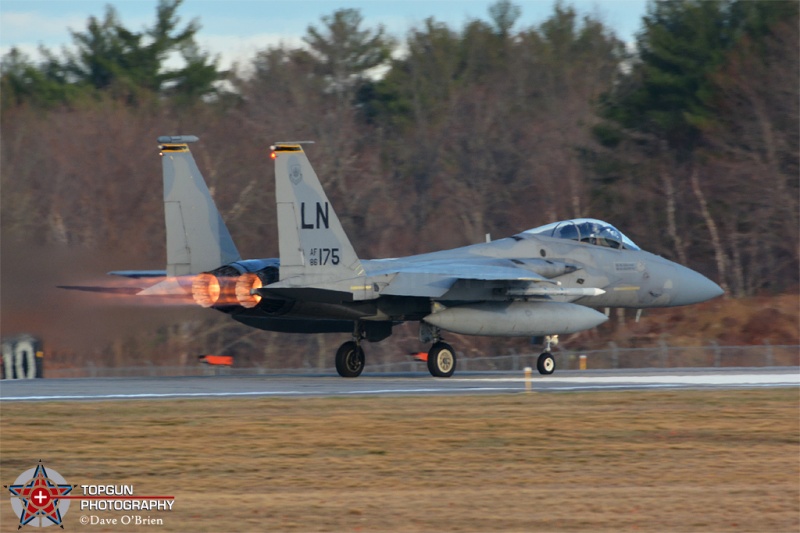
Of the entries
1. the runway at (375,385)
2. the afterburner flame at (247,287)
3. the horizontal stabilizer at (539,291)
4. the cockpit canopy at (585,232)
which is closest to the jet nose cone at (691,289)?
the cockpit canopy at (585,232)

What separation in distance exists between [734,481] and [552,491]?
6.10 ft

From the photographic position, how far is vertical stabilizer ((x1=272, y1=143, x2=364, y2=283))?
18688 millimetres

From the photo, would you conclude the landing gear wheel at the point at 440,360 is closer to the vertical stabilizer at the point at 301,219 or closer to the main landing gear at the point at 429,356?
the main landing gear at the point at 429,356

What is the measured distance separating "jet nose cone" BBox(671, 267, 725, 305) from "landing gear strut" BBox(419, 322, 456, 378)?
5.40 m

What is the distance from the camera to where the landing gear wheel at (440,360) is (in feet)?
68.8

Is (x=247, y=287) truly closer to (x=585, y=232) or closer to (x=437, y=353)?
(x=437, y=353)

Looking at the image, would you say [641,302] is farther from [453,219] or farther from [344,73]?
[344,73]

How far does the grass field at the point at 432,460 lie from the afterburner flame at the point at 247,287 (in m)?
3.23

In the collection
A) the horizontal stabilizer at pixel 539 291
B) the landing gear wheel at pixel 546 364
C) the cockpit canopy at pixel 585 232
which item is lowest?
the landing gear wheel at pixel 546 364

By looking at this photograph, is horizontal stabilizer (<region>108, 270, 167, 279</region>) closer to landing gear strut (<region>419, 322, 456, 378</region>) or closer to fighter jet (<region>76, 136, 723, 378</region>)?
fighter jet (<region>76, 136, 723, 378</region>)

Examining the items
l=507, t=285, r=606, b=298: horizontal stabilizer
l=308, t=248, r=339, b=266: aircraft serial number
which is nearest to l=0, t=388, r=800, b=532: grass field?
l=308, t=248, r=339, b=266: aircraft serial number

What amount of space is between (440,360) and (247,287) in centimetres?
416

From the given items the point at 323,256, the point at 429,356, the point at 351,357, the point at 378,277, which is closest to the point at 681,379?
the point at 429,356

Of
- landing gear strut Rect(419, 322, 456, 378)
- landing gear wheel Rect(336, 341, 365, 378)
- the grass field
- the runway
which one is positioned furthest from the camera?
landing gear wheel Rect(336, 341, 365, 378)
